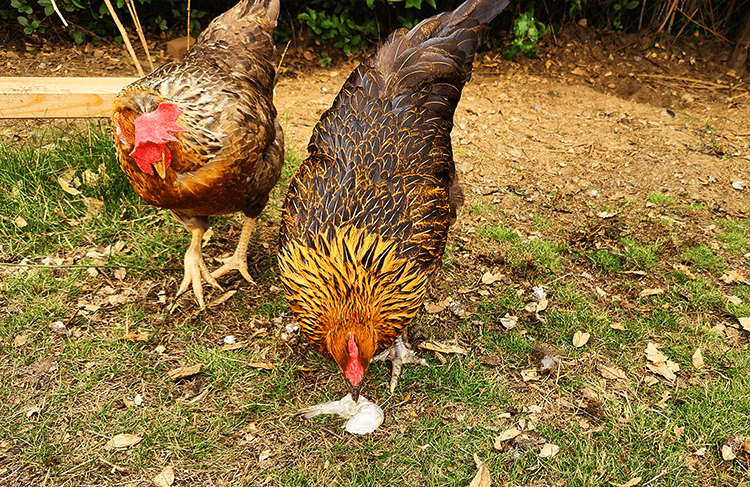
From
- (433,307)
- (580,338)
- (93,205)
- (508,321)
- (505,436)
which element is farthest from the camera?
(93,205)

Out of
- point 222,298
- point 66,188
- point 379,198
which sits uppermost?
point 379,198

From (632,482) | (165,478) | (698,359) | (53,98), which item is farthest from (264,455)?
(53,98)

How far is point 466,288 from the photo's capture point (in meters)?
3.49

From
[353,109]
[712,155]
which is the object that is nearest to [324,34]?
[353,109]

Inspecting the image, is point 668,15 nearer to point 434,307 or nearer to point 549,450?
point 434,307

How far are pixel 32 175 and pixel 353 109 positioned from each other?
8.46 ft

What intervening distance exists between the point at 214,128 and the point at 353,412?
64.5 inches

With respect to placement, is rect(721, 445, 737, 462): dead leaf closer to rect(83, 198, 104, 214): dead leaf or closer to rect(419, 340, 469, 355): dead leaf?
rect(419, 340, 469, 355): dead leaf

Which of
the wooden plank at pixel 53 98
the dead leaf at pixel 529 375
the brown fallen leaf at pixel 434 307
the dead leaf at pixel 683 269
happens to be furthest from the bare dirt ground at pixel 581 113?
the dead leaf at pixel 529 375

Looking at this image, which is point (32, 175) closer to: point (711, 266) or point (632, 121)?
point (711, 266)

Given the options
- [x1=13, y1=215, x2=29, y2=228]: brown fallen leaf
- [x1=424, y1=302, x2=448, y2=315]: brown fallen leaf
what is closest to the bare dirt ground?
[x1=424, y1=302, x2=448, y2=315]: brown fallen leaf

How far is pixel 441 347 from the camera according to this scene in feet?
10.1

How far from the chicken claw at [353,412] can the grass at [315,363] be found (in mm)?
61

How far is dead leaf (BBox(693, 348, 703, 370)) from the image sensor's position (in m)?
2.96
